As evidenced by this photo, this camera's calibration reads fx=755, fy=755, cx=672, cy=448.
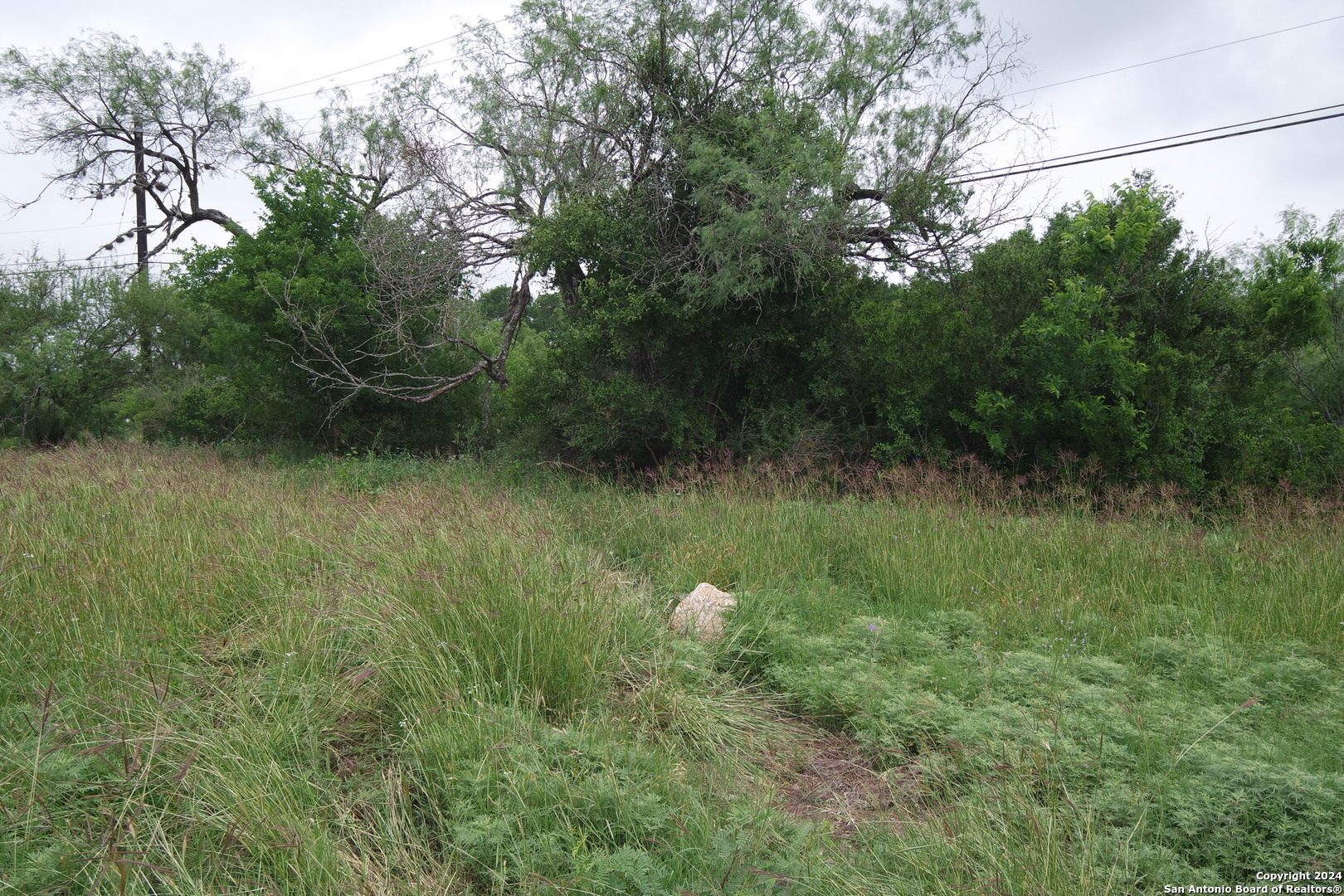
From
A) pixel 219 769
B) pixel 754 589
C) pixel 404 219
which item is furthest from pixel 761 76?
pixel 219 769

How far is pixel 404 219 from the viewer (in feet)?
45.2

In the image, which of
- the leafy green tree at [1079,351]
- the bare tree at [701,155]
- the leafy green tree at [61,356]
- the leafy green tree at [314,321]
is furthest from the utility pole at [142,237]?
the leafy green tree at [1079,351]

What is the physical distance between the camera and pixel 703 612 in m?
5.21

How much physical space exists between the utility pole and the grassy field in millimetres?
19031

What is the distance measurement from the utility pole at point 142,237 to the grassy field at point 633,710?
62.4 ft

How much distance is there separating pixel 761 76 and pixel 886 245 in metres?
3.63

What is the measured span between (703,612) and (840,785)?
1.87 metres

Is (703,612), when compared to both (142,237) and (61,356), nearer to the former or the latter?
(61,356)

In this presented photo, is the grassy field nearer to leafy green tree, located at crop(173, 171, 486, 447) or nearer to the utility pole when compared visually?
leafy green tree, located at crop(173, 171, 486, 447)

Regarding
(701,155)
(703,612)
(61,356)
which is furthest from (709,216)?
(61,356)

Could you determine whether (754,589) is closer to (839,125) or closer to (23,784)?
(23,784)

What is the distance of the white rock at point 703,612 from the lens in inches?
197

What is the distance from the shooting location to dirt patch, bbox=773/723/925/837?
3021mm

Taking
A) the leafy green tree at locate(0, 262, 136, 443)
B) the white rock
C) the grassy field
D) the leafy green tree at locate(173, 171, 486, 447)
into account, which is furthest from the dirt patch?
the leafy green tree at locate(0, 262, 136, 443)
